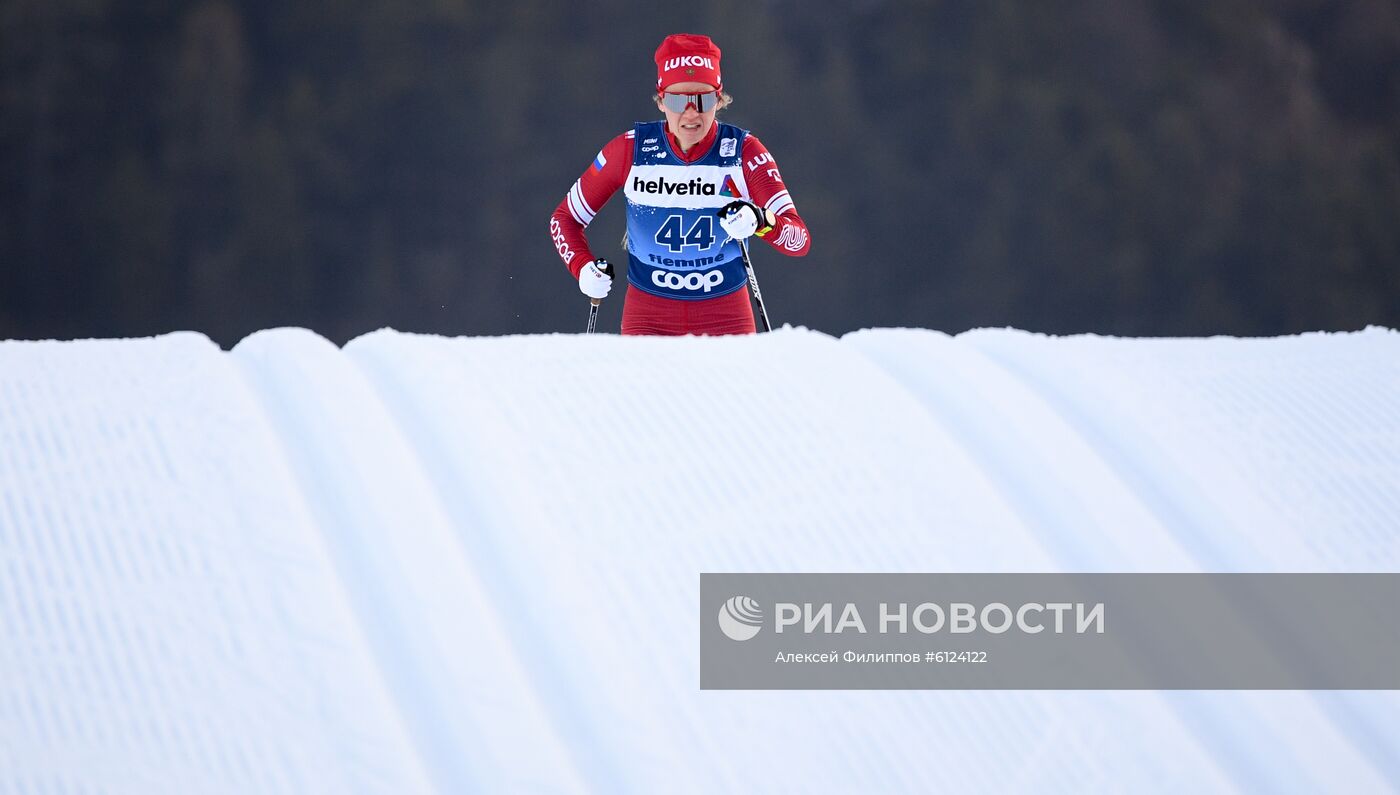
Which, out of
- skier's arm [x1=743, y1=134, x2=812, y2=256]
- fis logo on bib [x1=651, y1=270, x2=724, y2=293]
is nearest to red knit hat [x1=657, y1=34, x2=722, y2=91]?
skier's arm [x1=743, y1=134, x2=812, y2=256]

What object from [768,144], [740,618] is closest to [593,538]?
[740,618]

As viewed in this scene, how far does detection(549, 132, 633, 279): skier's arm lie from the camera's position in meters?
1.94

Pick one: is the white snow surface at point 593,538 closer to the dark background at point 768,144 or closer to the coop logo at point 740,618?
the coop logo at point 740,618

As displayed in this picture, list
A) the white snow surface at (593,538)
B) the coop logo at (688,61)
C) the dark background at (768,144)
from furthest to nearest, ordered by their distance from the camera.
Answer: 1. the dark background at (768,144)
2. the coop logo at (688,61)
3. the white snow surface at (593,538)

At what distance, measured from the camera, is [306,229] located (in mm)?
3871

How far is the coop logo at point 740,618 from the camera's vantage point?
1.39ft

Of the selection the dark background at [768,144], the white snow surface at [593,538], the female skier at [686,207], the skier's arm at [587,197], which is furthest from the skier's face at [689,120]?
the dark background at [768,144]

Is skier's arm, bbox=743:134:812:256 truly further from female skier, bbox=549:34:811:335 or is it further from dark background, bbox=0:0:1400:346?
dark background, bbox=0:0:1400:346

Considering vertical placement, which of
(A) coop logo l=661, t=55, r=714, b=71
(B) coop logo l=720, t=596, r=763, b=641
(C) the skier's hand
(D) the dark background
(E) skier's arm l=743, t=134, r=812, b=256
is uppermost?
(D) the dark background

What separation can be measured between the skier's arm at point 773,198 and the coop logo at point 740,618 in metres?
1.43

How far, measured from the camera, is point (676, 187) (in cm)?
188

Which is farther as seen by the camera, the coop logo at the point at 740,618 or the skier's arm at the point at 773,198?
the skier's arm at the point at 773,198

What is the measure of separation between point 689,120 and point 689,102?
3 cm

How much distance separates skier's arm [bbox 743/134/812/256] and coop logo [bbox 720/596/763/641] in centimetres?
143
